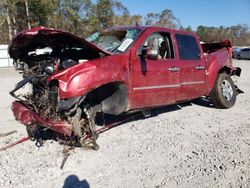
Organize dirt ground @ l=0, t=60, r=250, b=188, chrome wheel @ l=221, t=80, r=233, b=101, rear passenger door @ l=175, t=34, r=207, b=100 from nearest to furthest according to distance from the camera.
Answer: dirt ground @ l=0, t=60, r=250, b=188 → rear passenger door @ l=175, t=34, r=207, b=100 → chrome wheel @ l=221, t=80, r=233, b=101

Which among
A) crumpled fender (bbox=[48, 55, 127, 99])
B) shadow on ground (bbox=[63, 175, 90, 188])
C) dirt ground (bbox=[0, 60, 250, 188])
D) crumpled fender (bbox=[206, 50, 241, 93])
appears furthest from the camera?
crumpled fender (bbox=[206, 50, 241, 93])

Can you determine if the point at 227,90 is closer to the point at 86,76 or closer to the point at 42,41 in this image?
the point at 86,76

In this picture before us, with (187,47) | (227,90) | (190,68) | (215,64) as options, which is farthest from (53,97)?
(227,90)

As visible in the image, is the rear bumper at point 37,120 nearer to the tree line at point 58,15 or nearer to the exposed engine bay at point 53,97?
the exposed engine bay at point 53,97

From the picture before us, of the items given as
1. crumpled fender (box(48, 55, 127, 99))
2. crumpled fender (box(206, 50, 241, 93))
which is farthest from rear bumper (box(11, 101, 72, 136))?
crumpled fender (box(206, 50, 241, 93))

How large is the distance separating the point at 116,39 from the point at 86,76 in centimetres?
165

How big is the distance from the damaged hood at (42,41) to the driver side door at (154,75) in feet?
2.62

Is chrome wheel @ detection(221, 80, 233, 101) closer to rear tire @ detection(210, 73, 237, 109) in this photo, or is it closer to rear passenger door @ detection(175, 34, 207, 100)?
rear tire @ detection(210, 73, 237, 109)

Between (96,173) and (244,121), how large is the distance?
3.69 m

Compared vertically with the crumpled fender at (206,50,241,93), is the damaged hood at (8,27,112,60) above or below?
above

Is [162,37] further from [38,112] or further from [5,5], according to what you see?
[5,5]

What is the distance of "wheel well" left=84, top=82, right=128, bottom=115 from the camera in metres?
4.79

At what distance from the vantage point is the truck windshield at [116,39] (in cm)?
507

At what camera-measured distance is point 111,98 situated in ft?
16.1
